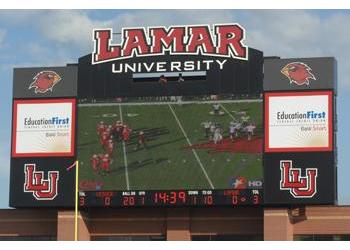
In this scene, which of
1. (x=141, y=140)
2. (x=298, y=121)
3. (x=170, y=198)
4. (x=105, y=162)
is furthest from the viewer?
(x=105, y=162)

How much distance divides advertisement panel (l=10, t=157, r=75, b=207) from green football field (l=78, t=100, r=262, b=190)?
3.54ft

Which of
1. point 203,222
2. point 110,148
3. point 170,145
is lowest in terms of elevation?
point 203,222

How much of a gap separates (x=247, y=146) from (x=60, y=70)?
12.3 metres

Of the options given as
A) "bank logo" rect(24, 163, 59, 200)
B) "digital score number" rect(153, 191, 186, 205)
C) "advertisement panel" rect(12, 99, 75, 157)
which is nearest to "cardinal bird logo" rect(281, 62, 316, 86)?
"digital score number" rect(153, 191, 186, 205)

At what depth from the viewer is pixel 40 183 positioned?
147 ft

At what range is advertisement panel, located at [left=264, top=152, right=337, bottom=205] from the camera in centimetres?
4172

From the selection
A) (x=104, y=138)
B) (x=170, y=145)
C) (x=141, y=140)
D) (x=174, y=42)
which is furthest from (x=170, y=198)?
(x=174, y=42)

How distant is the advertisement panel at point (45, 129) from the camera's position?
147ft

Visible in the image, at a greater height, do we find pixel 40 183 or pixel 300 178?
pixel 300 178

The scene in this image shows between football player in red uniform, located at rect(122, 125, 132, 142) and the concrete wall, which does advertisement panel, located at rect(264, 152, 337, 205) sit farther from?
football player in red uniform, located at rect(122, 125, 132, 142)

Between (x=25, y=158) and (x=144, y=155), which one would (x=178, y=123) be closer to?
(x=144, y=155)

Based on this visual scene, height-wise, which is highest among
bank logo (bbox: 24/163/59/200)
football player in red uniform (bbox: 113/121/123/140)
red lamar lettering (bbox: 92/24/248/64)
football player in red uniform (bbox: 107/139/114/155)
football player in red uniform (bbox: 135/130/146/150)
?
red lamar lettering (bbox: 92/24/248/64)

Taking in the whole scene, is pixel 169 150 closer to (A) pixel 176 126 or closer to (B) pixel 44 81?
(A) pixel 176 126

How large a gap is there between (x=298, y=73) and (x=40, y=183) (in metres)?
16.1
